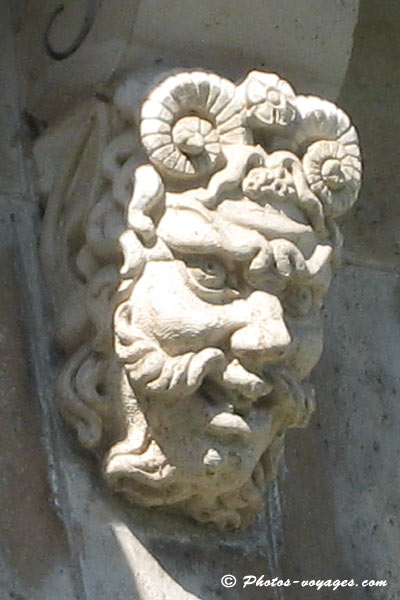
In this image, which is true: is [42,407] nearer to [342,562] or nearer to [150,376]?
[150,376]

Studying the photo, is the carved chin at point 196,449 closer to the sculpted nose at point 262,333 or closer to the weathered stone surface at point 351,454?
the sculpted nose at point 262,333

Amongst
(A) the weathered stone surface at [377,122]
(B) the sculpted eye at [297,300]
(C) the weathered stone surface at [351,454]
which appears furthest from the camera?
(A) the weathered stone surface at [377,122]

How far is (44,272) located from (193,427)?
0.95ft

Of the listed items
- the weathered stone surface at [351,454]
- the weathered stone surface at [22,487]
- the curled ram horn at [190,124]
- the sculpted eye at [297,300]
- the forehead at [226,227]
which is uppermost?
the curled ram horn at [190,124]

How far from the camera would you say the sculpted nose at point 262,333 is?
2.82 metres

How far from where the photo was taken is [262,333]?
283 cm

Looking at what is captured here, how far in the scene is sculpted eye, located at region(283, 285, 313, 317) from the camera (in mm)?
2920

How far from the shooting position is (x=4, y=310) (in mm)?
2975

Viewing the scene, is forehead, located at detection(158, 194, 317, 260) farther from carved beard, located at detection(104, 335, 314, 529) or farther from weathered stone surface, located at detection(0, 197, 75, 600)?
weathered stone surface, located at detection(0, 197, 75, 600)

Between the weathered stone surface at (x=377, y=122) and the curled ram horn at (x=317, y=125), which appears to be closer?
the curled ram horn at (x=317, y=125)

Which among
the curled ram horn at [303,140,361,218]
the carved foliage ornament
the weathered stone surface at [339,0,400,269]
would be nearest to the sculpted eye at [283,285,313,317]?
the carved foliage ornament

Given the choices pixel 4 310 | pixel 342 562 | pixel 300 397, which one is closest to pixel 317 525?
pixel 342 562

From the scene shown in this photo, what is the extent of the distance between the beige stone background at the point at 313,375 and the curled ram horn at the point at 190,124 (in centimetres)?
7

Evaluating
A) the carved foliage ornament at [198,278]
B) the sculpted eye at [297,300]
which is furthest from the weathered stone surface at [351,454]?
the sculpted eye at [297,300]
